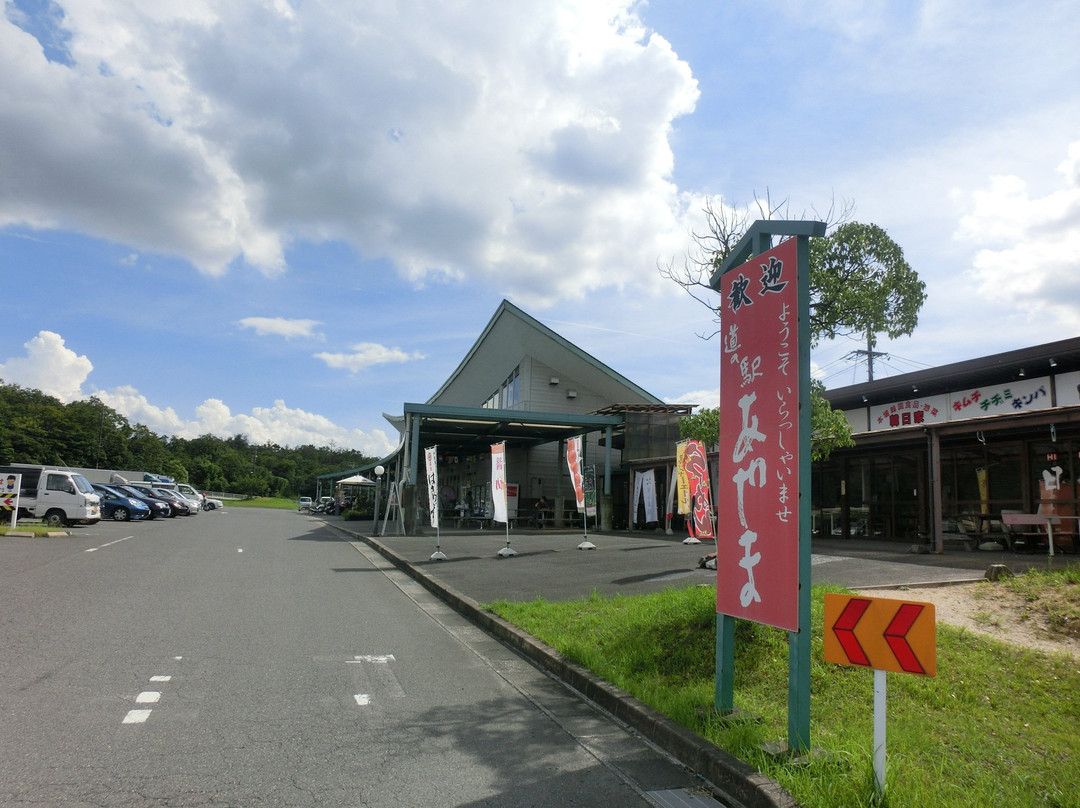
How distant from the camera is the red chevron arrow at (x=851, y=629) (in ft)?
11.3

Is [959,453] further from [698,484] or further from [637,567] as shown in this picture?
[637,567]

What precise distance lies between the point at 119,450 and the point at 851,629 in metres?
99.5

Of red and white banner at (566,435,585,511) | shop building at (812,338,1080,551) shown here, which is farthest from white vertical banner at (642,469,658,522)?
shop building at (812,338,1080,551)

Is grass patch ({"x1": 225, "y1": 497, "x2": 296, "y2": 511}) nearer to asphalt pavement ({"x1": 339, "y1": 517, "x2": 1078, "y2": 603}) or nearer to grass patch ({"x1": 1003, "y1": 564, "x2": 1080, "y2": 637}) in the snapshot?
asphalt pavement ({"x1": 339, "y1": 517, "x2": 1078, "y2": 603})

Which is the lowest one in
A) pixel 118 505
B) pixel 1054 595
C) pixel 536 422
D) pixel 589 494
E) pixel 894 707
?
pixel 894 707

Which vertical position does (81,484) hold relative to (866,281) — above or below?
below

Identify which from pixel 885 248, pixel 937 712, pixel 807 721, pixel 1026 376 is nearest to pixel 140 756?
pixel 807 721

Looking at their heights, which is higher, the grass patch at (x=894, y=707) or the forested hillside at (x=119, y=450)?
the forested hillside at (x=119, y=450)

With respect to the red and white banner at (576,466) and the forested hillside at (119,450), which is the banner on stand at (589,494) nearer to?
the red and white banner at (576,466)

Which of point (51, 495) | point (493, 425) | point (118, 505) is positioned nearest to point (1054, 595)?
point (493, 425)

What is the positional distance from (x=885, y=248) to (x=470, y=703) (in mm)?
7003

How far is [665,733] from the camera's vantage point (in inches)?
→ 173

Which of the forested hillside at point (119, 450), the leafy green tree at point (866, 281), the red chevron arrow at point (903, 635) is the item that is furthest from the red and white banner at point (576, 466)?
the forested hillside at point (119, 450)

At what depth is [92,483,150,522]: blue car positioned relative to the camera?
28.7 meters
